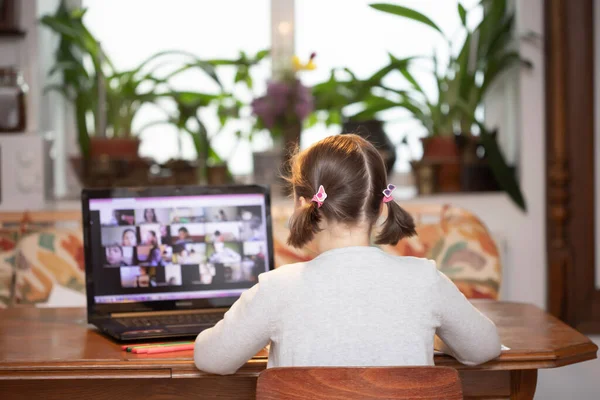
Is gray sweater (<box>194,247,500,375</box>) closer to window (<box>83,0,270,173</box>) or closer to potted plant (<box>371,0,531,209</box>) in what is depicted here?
potted plant (<box>371,0,531,209</box>)

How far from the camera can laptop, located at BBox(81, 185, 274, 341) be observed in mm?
1719

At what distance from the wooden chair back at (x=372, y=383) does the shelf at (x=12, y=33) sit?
230 centimetres

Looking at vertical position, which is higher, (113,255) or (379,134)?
(379,134)

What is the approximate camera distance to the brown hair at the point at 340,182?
4.26 feet

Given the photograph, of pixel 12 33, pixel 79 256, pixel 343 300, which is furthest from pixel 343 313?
pixel 12 33

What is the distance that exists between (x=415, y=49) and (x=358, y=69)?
247 mm

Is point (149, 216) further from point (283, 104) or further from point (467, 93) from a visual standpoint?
point (467, 93)

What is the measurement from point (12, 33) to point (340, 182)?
2.13 meters

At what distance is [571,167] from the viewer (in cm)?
305

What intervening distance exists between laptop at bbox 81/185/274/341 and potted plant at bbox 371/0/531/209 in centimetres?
146

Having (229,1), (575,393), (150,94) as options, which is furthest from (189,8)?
(575,393)

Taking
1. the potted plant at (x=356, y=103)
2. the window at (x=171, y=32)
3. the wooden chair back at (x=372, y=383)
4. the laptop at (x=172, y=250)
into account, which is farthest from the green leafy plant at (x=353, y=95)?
the wooden chair back at (x=372, y=383)

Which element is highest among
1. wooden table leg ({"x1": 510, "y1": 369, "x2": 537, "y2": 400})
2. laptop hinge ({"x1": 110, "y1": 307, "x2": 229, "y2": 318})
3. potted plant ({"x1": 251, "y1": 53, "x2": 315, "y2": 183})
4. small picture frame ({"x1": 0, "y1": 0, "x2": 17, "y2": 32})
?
small picture frame ({"x1": 0, "y1": 0, "x2": 17, "y2": 32})

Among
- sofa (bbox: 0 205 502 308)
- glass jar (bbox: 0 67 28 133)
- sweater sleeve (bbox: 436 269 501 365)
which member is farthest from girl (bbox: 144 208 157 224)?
glass jar (bbox: 0 67 28 133)
